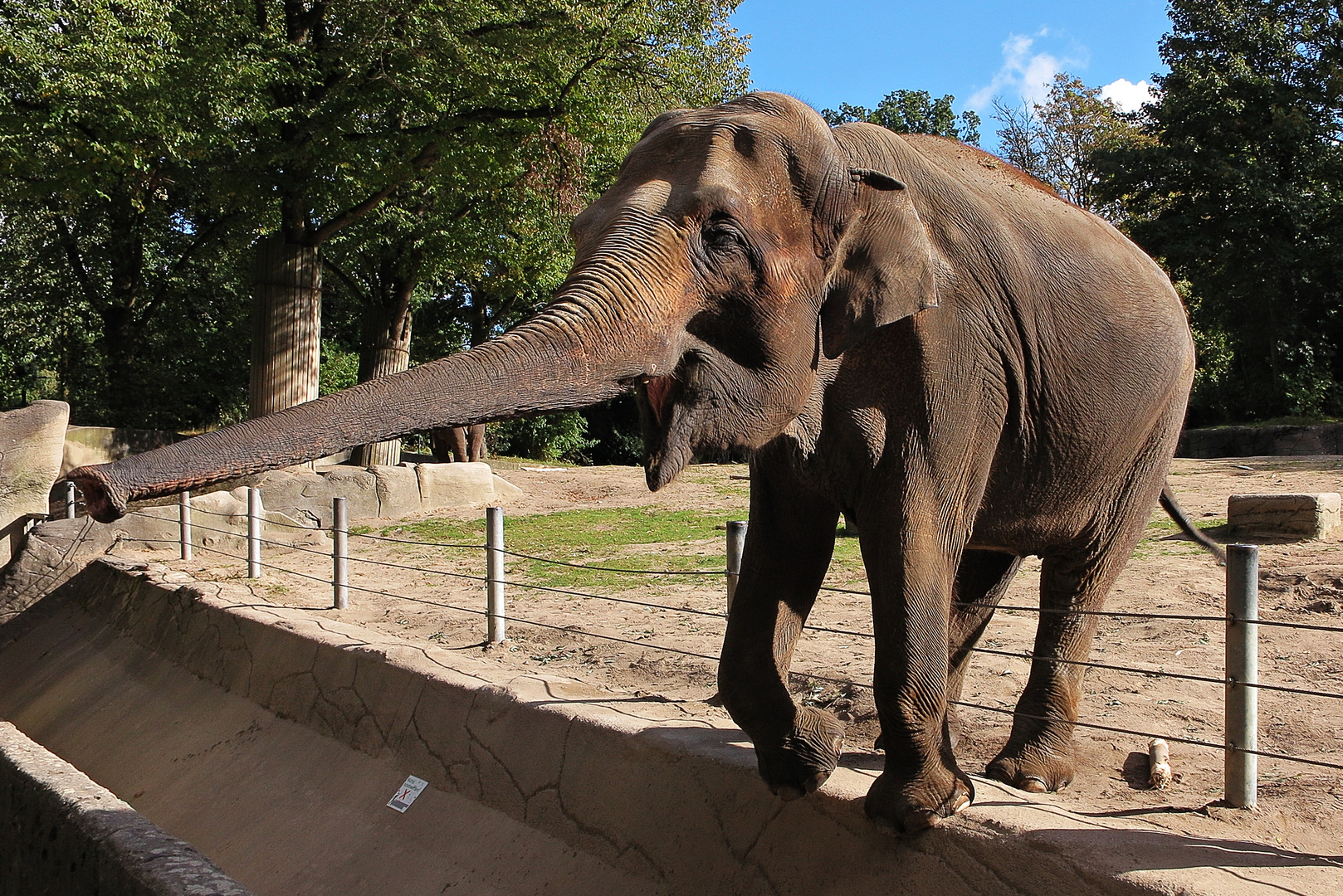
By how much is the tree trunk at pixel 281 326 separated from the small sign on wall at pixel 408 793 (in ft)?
38.5

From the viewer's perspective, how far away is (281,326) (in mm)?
16406

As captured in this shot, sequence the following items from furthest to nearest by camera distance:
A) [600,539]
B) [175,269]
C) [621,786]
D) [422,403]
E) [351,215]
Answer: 1. [175,269]
2. [351,215]
3. [600,539]
4. [621,786]
5. [422,403]

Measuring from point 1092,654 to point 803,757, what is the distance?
339 centimetres

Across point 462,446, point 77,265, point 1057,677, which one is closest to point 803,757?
point 1057,677

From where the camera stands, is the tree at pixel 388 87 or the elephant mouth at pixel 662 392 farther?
the tree at pixel 388 87

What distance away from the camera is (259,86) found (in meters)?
13.9

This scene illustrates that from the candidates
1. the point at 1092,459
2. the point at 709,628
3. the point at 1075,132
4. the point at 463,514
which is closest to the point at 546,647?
the point at 709,628

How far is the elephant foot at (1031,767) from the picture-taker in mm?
3869

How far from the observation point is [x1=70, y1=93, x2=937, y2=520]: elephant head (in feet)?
7.98

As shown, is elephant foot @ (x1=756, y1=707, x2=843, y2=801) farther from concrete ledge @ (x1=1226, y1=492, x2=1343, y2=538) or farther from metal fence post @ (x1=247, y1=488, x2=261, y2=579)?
metal fence post @ (x1=247, y1=488, x2=261, y2=579)

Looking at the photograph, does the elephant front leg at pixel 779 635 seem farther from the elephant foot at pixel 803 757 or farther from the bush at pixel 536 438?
the bush at pixel 536 438

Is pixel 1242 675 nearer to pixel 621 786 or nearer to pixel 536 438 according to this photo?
pixel 621 786

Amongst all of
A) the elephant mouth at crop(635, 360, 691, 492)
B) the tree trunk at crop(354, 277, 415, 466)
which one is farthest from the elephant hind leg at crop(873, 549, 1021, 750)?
the tree trunk at crop(354, 277, 415, 466)

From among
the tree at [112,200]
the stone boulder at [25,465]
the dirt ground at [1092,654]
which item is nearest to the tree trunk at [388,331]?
the tree at [112,200]
